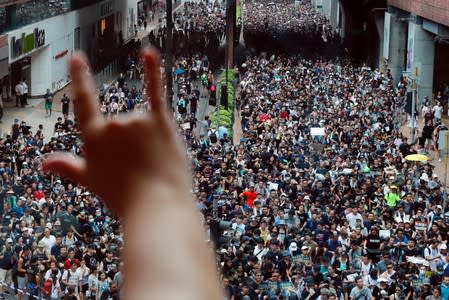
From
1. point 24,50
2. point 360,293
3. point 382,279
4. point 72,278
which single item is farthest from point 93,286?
point 24,50

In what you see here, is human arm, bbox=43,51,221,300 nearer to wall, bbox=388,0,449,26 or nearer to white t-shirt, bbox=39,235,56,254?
white t-shirt, bbox=39,235,56,254

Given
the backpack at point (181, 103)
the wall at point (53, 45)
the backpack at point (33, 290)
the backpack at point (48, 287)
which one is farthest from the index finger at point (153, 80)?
the wall at point (53, 45)

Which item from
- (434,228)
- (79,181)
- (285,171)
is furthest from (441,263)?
(79,181)

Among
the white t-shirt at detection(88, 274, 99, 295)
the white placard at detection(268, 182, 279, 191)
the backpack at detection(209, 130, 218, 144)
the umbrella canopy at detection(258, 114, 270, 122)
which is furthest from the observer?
the umbrella canopy at detection(258, 114, 270, 122)

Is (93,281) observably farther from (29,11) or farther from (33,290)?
(29,11)

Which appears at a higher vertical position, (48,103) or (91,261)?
(91,261)

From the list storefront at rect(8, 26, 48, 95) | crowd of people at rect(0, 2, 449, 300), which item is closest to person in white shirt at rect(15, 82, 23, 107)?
storefront at rect(8, 26, 48, 95)
